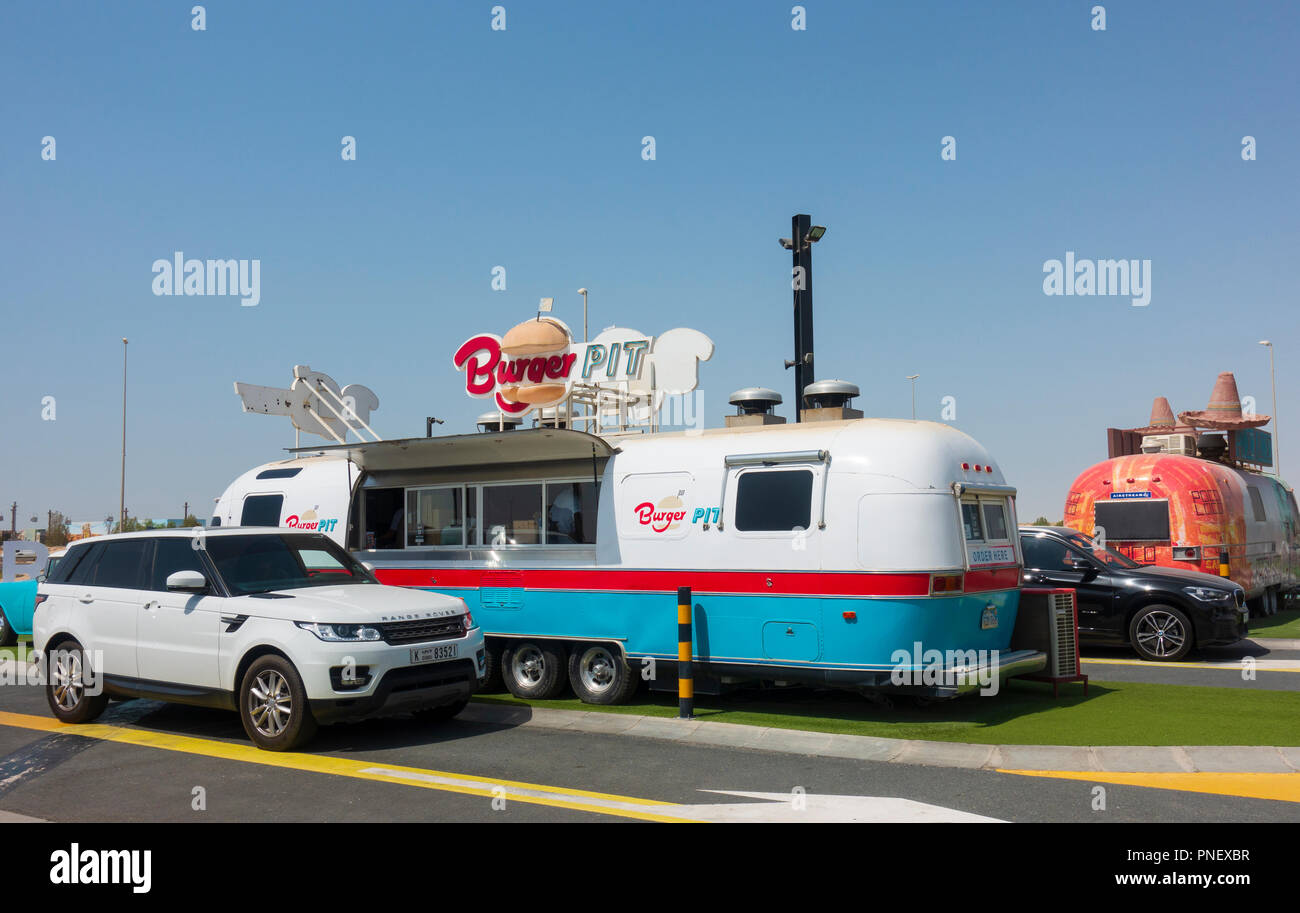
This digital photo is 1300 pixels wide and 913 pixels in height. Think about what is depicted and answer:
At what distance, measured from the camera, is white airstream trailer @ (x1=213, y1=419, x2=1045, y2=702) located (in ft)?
30.1

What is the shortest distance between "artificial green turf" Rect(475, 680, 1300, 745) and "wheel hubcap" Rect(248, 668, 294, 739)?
9.17 feet

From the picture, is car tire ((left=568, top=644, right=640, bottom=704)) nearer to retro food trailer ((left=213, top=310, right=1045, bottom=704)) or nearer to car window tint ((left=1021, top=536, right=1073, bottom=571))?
retro food trailer ((left=213, top=310, right=1045, bottom=704))

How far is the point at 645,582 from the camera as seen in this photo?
10516 millimetres

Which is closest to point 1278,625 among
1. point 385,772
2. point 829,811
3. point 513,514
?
point 513,514

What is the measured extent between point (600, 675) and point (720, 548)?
6.74ft

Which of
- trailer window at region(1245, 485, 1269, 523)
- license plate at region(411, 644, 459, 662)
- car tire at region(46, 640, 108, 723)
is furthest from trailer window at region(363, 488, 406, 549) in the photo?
trailer window at region(1245, 485, 1269, 523)

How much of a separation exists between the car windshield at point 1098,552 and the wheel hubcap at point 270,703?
10.4 m

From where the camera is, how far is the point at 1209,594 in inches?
521

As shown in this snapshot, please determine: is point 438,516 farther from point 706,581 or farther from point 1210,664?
point 1210,664

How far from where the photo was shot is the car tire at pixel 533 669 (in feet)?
36.6

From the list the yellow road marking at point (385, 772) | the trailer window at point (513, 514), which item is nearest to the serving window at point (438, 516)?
the trailer window at point (513, 514)

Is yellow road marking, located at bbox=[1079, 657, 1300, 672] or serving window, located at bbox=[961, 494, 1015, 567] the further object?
yellow road marking, located at bbox=[1079, 657, 1300, 672]

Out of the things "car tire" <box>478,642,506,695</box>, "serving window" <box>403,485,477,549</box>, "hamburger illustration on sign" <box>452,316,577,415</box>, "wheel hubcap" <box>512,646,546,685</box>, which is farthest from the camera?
"hamburger illustration on sign" <box>452,316,577,415</box>

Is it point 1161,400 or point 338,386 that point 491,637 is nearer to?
point 338,386
